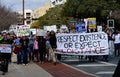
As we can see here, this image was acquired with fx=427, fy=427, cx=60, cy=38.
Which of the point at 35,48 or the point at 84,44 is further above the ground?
the point at 84,44

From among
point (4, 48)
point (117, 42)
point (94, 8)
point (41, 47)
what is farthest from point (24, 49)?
point (94, 8)

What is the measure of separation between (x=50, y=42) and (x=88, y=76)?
693 centimetres

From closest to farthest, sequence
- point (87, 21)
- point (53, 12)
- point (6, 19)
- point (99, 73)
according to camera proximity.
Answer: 1. point (99, 73)
2. point (87, 21)
3. point (6, 19)
4. point (53, 12)

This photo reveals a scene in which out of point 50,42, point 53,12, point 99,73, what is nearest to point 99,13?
point 53,12

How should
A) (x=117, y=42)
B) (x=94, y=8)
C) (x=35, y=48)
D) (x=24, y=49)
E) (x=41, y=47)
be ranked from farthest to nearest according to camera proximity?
(x=94, y=8) → (x=117, y=42) → (x=35, y=48) → (x=41, y=47) → (x=24, y=49)

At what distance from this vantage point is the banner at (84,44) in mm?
21234

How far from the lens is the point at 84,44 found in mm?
21547

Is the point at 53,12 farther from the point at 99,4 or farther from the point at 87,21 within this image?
the point at 87,21

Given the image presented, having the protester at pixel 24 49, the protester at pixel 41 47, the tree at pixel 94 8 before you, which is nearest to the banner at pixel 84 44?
the protester at pixel 41 47

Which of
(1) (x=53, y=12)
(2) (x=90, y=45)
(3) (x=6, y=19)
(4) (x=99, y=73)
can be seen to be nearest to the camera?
(4) (x=99, y=73)

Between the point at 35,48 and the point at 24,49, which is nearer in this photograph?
the point at 24,49

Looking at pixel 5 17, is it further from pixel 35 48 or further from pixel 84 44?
pixel 84 44

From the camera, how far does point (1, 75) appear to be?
53.9 feet

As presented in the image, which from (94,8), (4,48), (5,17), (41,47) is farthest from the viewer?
(5,17)
